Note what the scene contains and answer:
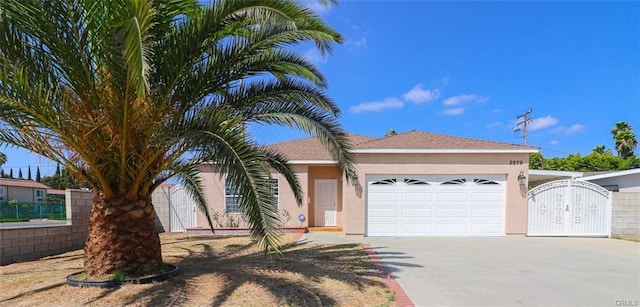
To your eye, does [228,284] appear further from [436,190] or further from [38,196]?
[38,196]

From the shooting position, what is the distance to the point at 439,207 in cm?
1383

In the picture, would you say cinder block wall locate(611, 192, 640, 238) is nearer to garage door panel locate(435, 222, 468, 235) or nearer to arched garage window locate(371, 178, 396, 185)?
garage door panel locate(435, 222, 468, 235)

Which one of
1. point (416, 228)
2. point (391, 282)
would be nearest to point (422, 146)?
point (416, 228)

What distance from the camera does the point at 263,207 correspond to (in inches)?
189

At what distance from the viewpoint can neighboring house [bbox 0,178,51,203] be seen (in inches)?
1526

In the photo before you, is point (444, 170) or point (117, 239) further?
point (444, 170)

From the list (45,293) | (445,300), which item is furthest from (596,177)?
(45,293)

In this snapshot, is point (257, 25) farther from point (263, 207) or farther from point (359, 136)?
point (359, 136)

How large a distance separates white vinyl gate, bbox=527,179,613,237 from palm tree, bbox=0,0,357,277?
1002 cm

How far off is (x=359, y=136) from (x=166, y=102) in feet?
50.9

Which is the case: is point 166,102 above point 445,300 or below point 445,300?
above

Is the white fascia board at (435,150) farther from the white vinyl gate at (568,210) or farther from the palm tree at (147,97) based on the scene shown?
the palm tree at (147,97)

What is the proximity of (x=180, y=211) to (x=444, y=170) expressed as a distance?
37.2 ft

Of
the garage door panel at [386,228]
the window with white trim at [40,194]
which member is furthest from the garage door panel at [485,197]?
the window with white trim at [40,194]
